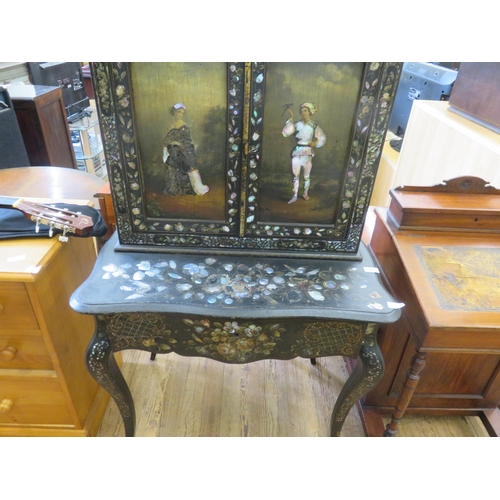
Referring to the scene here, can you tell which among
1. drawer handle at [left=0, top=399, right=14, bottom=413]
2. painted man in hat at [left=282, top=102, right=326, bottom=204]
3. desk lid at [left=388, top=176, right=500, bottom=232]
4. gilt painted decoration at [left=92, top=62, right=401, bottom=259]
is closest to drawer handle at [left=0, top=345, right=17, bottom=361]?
drawer handle at [left=0, top=399, right=14, bottom=413]

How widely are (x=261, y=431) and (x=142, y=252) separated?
93 centimetres

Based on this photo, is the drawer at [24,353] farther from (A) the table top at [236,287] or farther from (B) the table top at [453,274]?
(B) the table top at [453,274]

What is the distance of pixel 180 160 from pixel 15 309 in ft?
2.24

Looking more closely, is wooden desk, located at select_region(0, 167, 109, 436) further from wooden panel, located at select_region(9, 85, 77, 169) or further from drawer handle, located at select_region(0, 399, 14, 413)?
wooden panel, located at select_region(9, 85, 77, 169)

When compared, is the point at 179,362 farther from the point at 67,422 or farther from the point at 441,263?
the point at 441,263

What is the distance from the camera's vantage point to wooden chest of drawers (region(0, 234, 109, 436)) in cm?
109

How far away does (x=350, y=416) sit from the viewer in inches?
63.2

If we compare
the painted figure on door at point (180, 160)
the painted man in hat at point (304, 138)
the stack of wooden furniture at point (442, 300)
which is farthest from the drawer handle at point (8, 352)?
the stack of wooden furniture at point (442, 300)

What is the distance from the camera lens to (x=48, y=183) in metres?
1.91

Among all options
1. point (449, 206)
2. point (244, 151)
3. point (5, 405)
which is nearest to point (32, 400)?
point (5, 405)

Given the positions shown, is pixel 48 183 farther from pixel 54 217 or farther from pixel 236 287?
pixel 236 287

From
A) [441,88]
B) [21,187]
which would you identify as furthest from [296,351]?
[441,88]

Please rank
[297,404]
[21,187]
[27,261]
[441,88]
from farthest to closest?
[441,88], [21,187], [297,404], [27,261]

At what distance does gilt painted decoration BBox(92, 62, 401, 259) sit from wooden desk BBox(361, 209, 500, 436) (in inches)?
8.1
